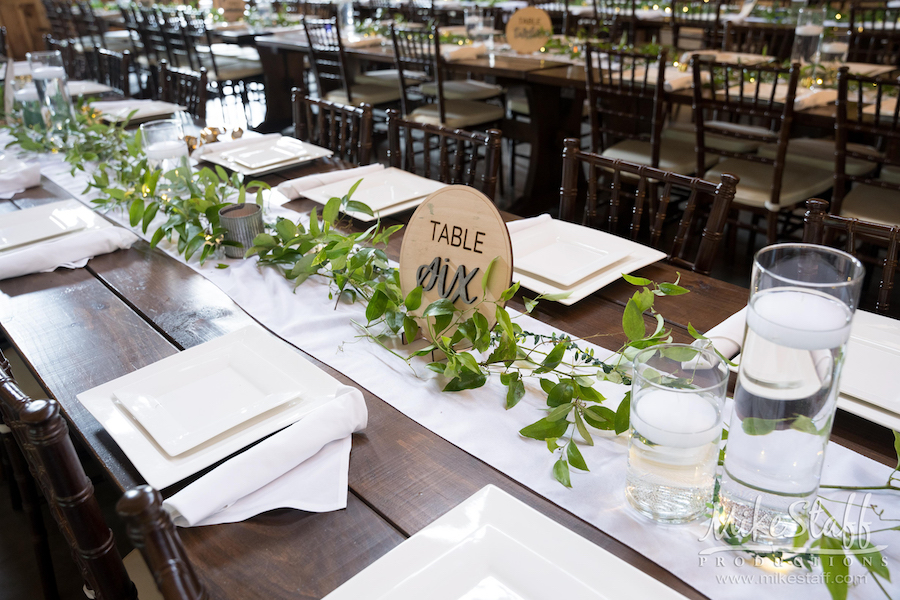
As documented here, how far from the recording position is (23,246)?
1.43 metres

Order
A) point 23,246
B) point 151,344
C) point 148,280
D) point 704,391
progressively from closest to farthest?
point 704,391 < point 151,344 < point 148,280 < point 23,246

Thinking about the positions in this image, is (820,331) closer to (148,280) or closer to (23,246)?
(148,280)

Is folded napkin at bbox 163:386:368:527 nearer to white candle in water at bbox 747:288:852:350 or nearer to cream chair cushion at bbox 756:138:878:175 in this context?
white candle in water at bbox 747:288:852:350

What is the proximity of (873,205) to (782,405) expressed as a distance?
6.98 feet

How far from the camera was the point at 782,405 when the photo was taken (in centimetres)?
55

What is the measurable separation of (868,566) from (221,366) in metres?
0.80

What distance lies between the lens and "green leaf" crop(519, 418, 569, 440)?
30.4 inches

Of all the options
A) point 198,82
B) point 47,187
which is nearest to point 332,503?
point 47,187

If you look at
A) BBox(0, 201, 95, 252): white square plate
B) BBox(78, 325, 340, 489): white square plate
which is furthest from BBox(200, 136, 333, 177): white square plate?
BBox(78, 325, 340, 489): white square plate

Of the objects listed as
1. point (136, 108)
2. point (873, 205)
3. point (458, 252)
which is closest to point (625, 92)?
point (873, 205)

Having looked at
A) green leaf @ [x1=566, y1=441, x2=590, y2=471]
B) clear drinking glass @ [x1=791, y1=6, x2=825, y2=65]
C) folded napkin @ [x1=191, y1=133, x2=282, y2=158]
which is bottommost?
green leaf @ [x1=566, y1=441, x2=590, y2=471]

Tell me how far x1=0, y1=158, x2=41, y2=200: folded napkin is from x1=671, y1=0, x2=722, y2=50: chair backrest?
11.8 ft

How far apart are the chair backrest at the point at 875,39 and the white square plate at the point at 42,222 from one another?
343 centimetres

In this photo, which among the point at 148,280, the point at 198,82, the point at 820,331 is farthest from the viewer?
the point at 198,82
